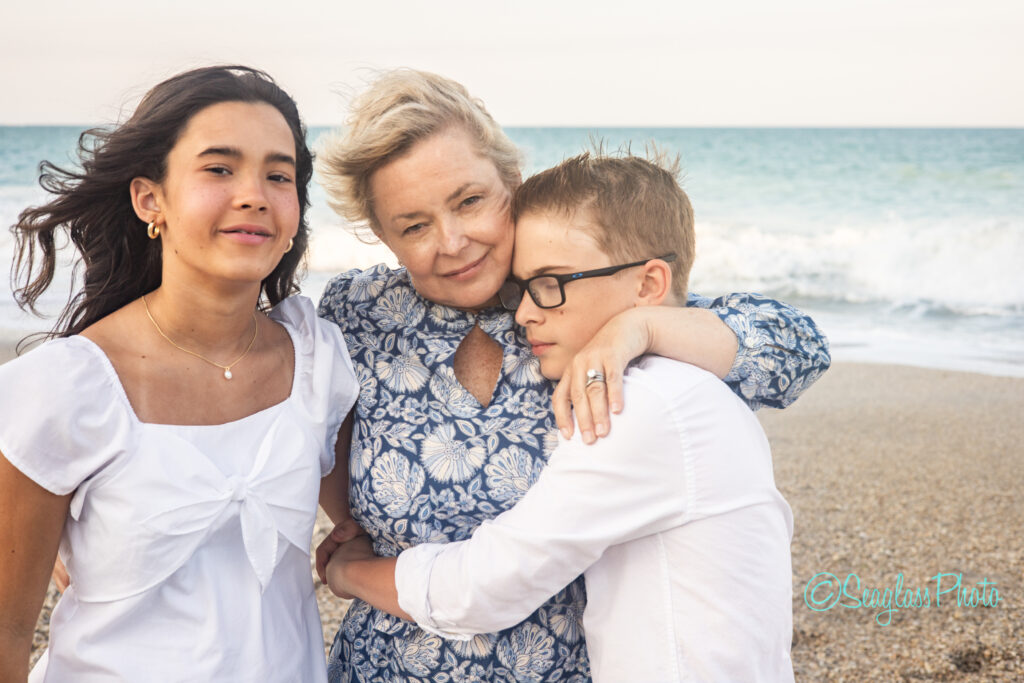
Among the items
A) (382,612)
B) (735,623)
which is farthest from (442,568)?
(735,623)

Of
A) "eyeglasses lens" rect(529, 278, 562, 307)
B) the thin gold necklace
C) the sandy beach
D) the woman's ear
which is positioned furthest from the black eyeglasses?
the sandy beach

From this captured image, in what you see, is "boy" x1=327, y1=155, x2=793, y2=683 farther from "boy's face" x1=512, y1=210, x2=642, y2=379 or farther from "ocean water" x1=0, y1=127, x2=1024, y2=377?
"ocean water" x1=0, y1=127, x2=1024, y2=377

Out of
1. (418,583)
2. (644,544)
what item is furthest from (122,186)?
(644,544)

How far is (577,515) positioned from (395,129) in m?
1.15

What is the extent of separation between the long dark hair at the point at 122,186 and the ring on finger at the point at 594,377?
1.12 m

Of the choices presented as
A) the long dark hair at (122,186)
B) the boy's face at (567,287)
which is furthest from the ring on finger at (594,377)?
the long dark hair at (122,186)

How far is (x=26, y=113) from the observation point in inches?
1093

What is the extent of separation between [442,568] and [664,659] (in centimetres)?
53

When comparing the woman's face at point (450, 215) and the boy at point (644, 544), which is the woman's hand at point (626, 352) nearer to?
the boy at point (644, 544)

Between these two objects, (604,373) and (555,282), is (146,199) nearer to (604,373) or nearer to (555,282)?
(555,282)

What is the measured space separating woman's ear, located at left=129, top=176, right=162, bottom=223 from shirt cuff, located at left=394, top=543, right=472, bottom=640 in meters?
1.07

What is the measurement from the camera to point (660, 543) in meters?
1.79

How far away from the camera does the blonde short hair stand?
7.45ft

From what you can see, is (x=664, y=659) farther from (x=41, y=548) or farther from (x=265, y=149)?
(x=265, y=149)
